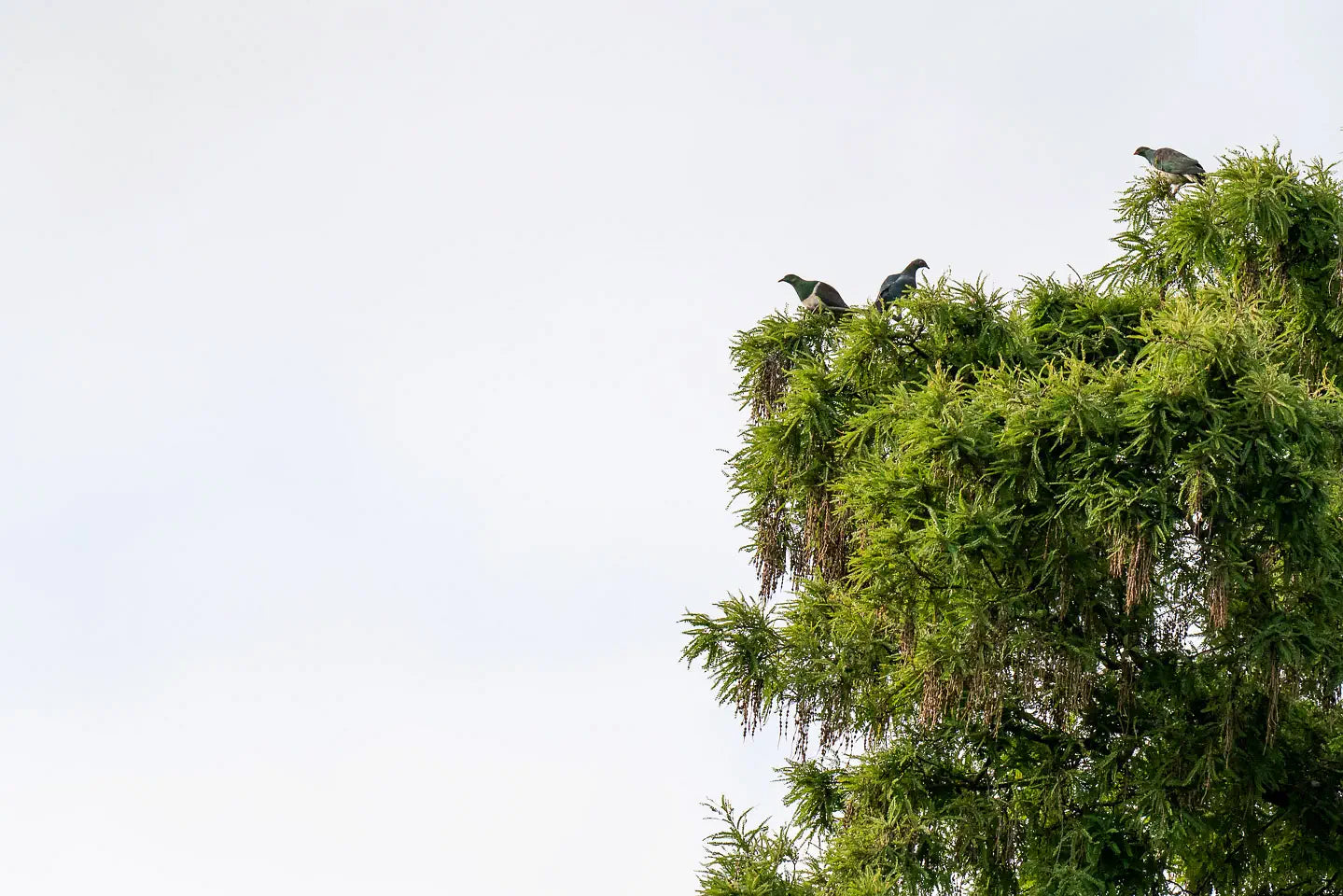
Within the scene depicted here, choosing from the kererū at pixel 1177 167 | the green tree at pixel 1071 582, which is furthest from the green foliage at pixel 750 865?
the kererū at pixel 1177 167

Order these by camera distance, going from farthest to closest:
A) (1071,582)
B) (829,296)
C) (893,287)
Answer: (829,296) < (893,287) < (1071,582)

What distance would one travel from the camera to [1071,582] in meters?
11.3

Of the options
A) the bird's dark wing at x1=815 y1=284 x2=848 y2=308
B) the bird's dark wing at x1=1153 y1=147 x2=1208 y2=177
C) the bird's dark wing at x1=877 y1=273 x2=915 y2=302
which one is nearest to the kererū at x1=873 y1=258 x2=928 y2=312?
the bird's dark wing at x1=877 y1=273 x2=915 y2=302

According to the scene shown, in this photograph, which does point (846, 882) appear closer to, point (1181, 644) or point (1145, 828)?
point (1145, 828)

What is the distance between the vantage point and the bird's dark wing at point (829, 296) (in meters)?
15.2

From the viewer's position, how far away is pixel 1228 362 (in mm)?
10523

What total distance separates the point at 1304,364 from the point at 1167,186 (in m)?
2.53

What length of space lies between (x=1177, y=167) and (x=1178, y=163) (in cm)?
4

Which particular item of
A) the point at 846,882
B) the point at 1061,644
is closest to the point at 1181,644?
the point at 1061,644

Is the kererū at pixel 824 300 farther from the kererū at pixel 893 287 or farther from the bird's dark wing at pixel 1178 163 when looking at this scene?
the bird's dark wing at pixel 1178 163

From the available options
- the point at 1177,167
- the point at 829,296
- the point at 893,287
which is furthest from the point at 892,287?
the point at 1177,167

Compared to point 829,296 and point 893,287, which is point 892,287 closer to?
point 893,287

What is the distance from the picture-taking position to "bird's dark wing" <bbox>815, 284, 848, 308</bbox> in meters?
15.2

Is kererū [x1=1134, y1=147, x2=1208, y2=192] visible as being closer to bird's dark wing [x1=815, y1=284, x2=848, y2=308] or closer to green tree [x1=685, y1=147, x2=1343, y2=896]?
green tree [x1=685, y1=147, x2=1343, y2=896]
